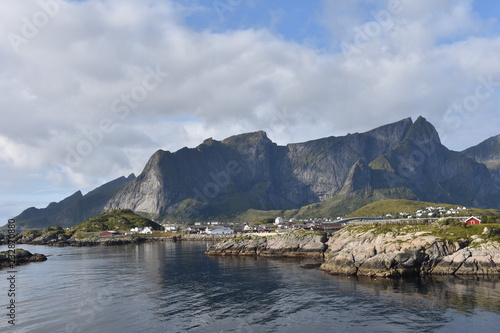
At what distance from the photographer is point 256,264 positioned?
104500mm

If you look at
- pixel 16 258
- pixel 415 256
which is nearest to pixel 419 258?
pixel 415 256

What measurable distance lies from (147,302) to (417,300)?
43557 mm

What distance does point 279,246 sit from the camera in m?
127

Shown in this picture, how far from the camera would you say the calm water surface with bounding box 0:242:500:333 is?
47000mm

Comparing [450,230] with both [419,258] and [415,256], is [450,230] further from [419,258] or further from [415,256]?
[415,256]

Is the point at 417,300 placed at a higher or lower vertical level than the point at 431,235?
lower

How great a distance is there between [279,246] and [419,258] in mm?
57578

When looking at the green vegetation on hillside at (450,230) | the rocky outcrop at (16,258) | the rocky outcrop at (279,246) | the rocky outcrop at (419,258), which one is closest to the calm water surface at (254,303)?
the rocky outcrop at (419,258)

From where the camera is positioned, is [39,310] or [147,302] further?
[147,302]

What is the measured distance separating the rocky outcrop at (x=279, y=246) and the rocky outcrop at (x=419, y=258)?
3494 centimetres

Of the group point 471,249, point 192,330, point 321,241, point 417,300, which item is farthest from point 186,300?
point 321,241

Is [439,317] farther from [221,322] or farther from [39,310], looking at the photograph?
[39,310]

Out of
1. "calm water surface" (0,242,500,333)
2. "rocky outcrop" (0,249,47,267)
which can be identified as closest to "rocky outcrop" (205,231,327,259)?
"calm water surface" (0,242,500,333)

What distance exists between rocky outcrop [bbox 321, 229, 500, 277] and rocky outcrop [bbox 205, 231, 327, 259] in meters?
34.9
